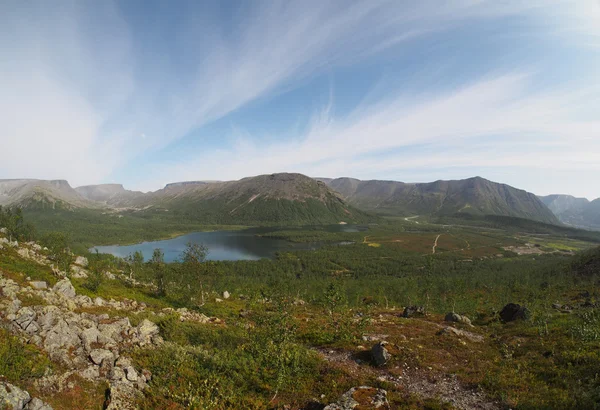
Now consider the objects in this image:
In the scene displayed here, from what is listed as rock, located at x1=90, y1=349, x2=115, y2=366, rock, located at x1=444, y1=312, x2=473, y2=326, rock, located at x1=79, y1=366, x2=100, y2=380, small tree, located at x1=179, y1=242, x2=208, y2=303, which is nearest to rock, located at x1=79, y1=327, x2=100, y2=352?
rock, located at x1=90, y1=349, x2=115, y2=366

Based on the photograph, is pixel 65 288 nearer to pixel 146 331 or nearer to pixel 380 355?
pixel 146 331

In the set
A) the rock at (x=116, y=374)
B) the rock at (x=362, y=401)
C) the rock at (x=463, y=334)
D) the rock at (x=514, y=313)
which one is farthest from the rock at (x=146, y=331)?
the rock at (x=514, y=313)

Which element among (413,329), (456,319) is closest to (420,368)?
(413,329)

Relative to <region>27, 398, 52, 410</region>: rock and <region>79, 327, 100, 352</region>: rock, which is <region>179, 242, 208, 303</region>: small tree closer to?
<region>79, 327, 100, 352</region>: rock

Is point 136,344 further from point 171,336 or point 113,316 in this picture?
point 113,316

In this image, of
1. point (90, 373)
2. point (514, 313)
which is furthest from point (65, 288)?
point (514, 313)

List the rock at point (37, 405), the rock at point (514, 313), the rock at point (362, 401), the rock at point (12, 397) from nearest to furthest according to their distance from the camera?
the rock at point (12, 397) → the rock at point (37, 405) → the rock at point (362, 401) → the rock at point (514, 313)

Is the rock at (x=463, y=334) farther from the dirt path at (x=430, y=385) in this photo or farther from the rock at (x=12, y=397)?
the rock at (x=12, y=397)
